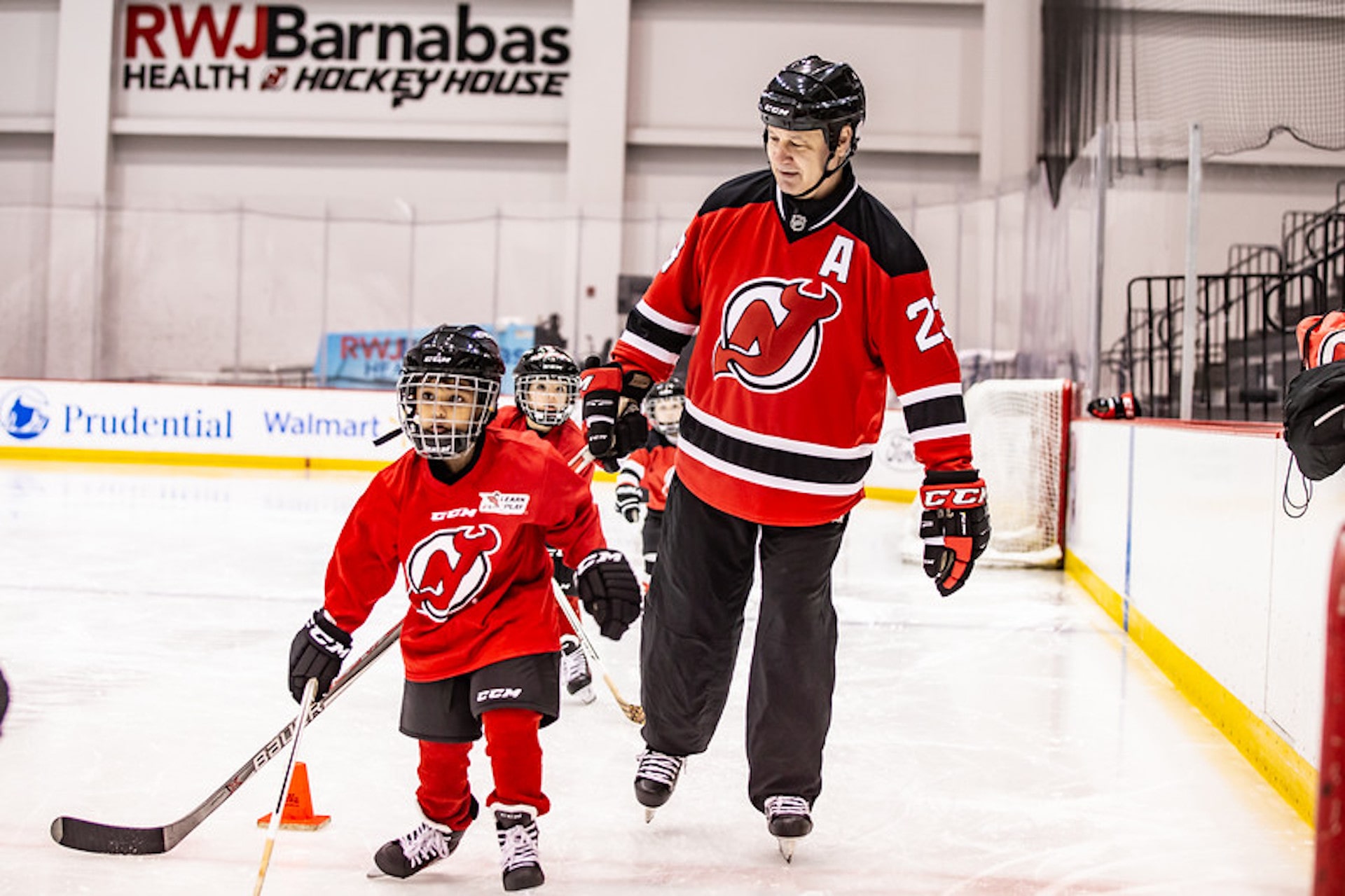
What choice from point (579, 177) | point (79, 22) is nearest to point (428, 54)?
point (579, 177)

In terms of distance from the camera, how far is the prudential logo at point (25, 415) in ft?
33.9

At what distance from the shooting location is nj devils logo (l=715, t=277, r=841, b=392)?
215cm

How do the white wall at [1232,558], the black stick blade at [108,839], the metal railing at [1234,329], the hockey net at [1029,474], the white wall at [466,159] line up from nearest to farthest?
the black stick blade at [108,839] < the white wall at [1232,558] < the metal railing at [1234,329] < the hockey net at [1029,474] < the white wall at [466,159]

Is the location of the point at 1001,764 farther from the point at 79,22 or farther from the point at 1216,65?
the point at 79,22

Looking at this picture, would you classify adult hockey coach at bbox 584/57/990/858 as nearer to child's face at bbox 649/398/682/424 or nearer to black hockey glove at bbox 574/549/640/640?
black hockey glove at bbox 574/549/640/640

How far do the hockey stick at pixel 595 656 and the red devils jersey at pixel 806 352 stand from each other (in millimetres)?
949

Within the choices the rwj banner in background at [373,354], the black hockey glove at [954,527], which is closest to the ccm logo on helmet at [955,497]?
the black hockey glove at [954,527]

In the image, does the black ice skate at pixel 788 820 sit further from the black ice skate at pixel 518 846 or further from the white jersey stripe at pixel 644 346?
the white jersey stripe at pixel 644 346

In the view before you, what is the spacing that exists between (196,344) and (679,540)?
37.8ft

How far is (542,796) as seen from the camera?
2084 millimetres

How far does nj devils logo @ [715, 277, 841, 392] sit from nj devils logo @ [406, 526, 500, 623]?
19.6 inches

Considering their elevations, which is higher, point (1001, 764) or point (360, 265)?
point (360, 265)

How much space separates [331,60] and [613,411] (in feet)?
43.8

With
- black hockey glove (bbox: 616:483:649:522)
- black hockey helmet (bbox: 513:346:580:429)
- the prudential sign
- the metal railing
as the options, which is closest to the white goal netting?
the metal railing
